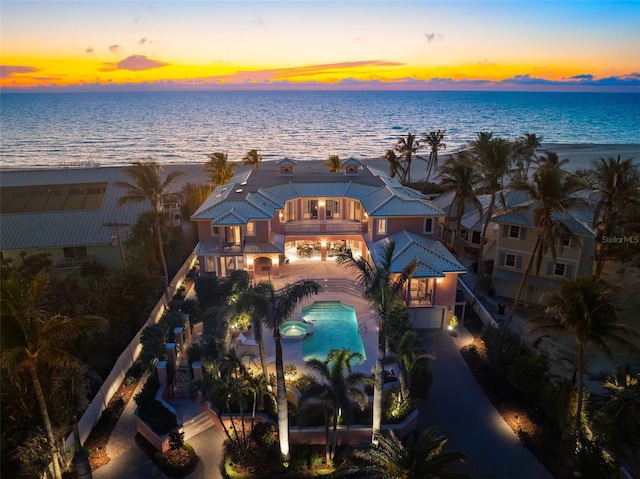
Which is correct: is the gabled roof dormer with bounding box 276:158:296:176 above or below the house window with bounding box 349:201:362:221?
above

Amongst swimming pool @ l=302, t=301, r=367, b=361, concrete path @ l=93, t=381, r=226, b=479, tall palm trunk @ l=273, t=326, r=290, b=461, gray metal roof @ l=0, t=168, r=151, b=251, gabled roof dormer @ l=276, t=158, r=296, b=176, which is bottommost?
concrete path @ l=93, t=381, r=226, b=479

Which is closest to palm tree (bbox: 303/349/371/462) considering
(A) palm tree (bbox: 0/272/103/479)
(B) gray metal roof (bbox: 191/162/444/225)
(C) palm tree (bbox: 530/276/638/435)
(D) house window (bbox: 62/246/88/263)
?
(C) palm tree (bbox: 530/276/638/435)

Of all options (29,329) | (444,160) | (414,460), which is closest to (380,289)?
(414,460)

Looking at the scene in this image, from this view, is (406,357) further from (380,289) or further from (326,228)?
(326,228)

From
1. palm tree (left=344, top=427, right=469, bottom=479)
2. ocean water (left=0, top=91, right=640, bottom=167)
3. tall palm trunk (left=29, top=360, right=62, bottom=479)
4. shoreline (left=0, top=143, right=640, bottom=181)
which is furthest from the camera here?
ocean water (left=0, top=91, right=640, bottom=167)

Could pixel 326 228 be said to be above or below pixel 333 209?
below

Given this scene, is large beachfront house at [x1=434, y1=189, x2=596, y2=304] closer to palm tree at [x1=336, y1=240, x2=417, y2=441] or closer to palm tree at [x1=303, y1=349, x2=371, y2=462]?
palm tree at [x1=336, y1=240, x2=417, y2=441]

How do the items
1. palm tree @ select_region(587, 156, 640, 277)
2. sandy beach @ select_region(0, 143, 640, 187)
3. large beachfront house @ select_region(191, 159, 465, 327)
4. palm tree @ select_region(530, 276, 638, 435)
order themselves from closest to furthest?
palm tree @ select_region(530, 276, 638, 435) < palm tree @ select_region(587, 156, 640, 277) < large beachfront house @ select_region(191, 159, 465, 327) < sandy beach @ select_region(0, 143, 640, 187)
